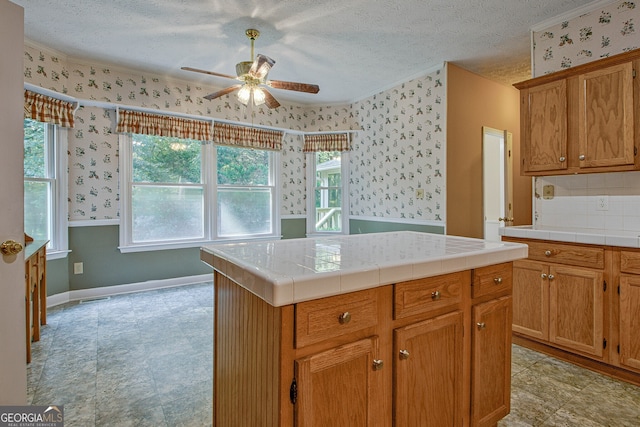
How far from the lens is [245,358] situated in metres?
1.12

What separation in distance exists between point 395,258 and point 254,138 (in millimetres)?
4100

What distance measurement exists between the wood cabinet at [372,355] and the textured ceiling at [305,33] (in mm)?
2359

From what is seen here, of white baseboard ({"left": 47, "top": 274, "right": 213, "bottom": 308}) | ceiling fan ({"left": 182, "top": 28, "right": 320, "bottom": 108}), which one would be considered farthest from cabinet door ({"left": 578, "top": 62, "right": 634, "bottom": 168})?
white baseboard ({"left": 47, "top": 274, "right": 213, "bottom": 308})

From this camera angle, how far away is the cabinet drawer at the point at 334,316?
3.04 feet

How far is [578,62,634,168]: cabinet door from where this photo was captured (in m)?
2.26

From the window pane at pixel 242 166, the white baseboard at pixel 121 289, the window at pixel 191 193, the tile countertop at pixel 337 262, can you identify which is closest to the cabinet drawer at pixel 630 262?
the tile countertop at pixel 337 262

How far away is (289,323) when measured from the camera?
2.97 feet

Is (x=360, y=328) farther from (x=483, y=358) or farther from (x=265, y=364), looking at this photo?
(x=483, y=358)

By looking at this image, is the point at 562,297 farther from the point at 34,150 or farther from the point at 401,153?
the point at 34,150

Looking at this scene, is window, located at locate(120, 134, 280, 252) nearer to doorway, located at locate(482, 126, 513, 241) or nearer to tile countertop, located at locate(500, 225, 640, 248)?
doorway, located at locate(482, 126, 513, 241)

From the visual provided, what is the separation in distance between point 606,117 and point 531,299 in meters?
1.43

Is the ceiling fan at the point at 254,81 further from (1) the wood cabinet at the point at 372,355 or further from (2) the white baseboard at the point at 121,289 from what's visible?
(2) the white baseboard at the point at 121,289

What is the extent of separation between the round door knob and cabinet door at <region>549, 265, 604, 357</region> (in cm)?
308

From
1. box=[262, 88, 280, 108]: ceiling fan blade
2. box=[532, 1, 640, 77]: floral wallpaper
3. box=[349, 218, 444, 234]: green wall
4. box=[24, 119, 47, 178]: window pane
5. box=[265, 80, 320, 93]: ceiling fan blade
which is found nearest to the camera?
box=[532, 1, 640, 77]: floral wallpaper
